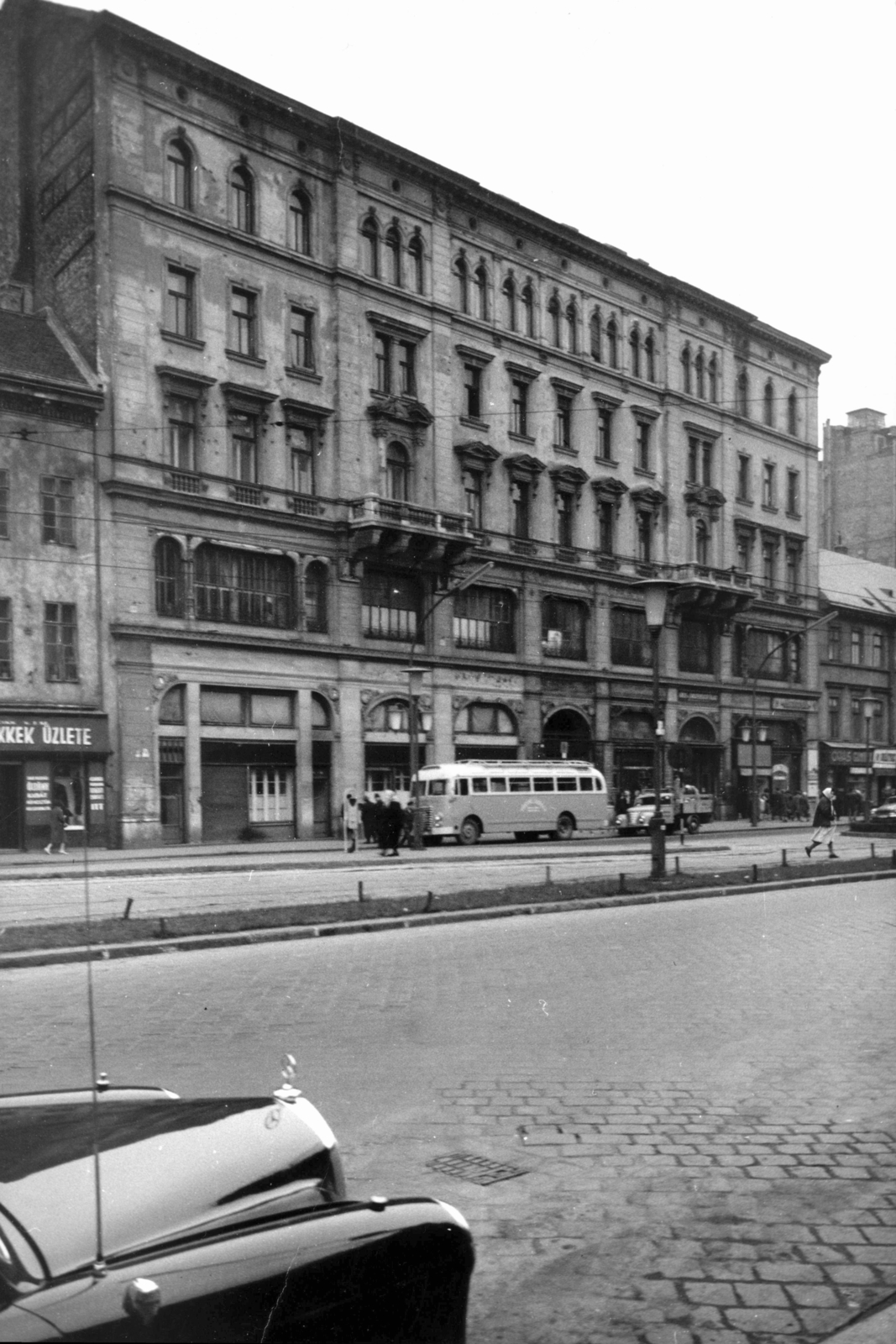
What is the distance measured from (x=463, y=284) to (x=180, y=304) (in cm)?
1203

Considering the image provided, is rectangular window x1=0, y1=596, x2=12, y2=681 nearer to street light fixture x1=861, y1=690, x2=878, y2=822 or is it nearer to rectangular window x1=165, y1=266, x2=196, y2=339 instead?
rectangular window x1=165, y1=266, x2=196, y2=339

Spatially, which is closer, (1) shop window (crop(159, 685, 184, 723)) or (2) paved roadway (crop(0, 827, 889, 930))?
(2) paved roadway (crop(0, 827, 889, 930))

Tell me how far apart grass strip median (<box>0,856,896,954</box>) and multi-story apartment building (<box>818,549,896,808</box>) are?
87.9ft

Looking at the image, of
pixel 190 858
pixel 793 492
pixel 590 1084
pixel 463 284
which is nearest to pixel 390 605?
pixel 463 284

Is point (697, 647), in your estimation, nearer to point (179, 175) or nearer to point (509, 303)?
point (509, 303)

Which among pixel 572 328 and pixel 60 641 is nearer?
pixel 60 641

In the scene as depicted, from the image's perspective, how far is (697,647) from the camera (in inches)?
2117

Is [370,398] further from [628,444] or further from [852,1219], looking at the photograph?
[852,1219]

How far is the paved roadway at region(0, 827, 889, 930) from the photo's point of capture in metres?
17.2

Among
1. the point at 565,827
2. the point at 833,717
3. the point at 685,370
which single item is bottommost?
the point at 565,827

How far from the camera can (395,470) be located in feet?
137

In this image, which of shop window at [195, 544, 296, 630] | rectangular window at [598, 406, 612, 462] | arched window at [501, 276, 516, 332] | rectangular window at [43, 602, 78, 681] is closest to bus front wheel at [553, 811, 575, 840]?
shop window at [195, 544, 296, 630]

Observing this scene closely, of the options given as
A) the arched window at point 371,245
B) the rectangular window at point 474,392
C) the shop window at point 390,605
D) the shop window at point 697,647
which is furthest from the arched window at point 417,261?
the shop window at point 697,647

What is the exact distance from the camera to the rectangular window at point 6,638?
84.3ft
